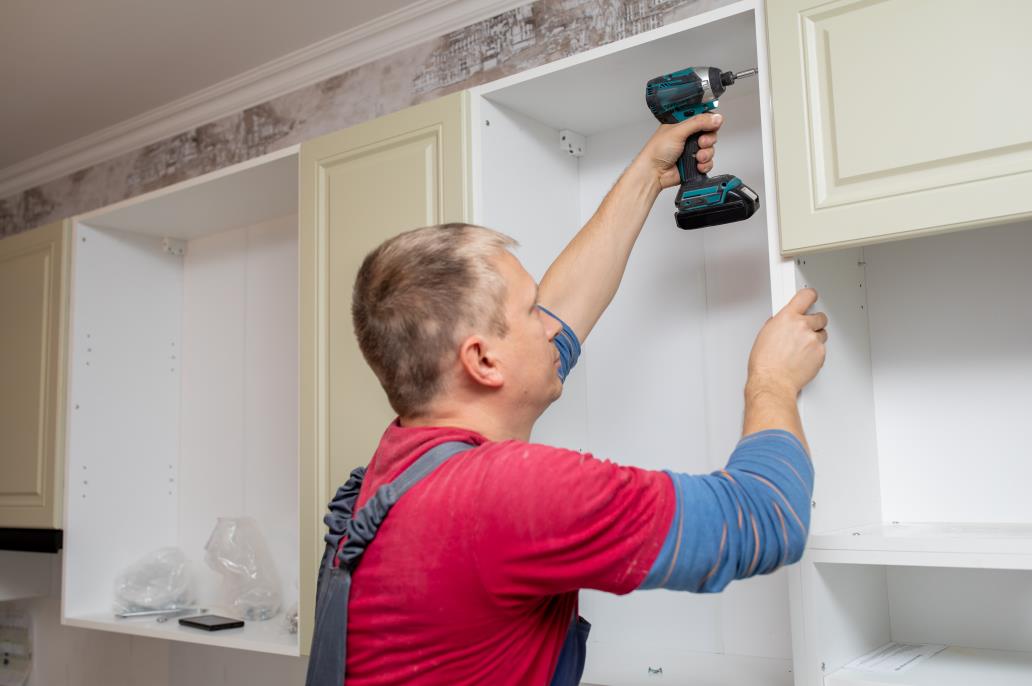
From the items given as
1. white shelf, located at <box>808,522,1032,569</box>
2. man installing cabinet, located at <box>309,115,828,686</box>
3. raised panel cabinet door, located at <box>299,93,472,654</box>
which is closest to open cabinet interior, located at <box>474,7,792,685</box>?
raised panel cabinet door, located at <box>299,93,472,654</box>

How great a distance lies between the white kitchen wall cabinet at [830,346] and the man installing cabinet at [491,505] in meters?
0.27

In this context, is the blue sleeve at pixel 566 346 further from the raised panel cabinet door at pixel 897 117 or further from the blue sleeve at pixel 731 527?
the blue sleeve at pixel 731 527

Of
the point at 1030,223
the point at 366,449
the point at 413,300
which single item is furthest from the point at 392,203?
the point at 1030,223

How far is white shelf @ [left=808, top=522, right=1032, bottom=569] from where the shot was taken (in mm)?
1134

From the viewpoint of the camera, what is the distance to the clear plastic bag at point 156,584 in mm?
2533

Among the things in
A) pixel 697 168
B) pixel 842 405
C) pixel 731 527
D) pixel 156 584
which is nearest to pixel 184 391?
pixel 156 584

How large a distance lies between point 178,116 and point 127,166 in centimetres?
34

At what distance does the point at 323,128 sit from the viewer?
9.01 ft

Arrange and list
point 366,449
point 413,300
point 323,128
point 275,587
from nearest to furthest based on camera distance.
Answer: point 413,300, point 366,449, point 275,587, point 323,128

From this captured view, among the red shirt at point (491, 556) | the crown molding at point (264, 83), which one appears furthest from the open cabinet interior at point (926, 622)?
the crown molding at point (264, 83)

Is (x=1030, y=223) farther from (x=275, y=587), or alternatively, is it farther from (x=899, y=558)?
(x=275, y=587)

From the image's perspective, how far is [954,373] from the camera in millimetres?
1490

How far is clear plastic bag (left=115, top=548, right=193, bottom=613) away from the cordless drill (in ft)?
6.22

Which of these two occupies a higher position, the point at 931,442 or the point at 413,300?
the point at 413,300
